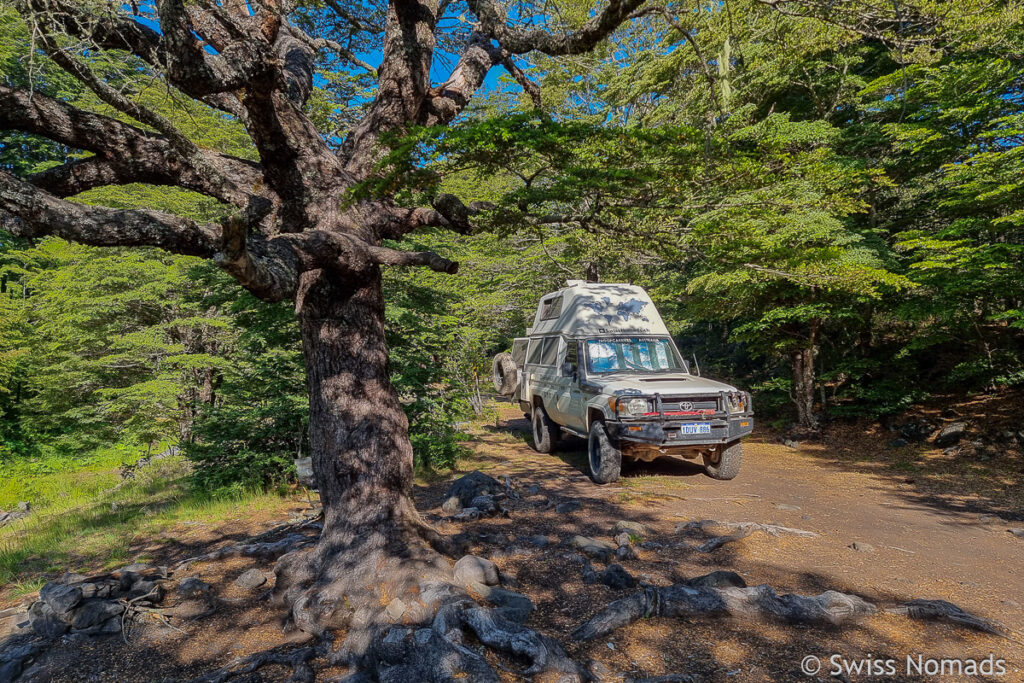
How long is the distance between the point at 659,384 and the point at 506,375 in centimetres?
574

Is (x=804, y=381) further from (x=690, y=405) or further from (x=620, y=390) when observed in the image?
(x=620, y=390)

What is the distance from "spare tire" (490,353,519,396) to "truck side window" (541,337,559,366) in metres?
2.18

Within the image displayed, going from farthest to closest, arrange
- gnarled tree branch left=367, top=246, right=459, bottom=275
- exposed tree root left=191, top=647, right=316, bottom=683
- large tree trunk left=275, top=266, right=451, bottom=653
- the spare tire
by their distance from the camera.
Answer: the spare tire → gnarled tree branch left=367, top=246, right=459, bottom=275 → large tree trunk left=275, top=266, right=451, bottom=653 → exposed tree root left=191, top=647, right=316, bottom=683

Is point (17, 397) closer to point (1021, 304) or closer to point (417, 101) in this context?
point (417, 101)

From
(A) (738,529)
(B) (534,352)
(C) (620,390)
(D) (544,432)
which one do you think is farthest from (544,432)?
(A) (738,529)

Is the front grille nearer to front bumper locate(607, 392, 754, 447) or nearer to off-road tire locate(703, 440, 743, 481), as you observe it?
front bumper locate(607, 392, 754, 447)

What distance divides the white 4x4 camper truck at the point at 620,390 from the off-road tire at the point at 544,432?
0.8 inches

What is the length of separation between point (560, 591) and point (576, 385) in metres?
4.29

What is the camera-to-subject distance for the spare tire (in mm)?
11898

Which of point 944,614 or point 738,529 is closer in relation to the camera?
point 944,614

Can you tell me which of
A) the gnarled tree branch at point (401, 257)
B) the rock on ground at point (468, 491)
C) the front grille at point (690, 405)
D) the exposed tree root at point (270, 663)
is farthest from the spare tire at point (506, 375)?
the exposed tree root at point (270, 663)

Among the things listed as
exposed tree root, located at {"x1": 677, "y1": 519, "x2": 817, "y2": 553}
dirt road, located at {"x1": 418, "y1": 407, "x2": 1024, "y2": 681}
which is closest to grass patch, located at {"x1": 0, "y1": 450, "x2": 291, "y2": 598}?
dirt road, located at {"x1": 418, "y1": 407, "x2": 1024, "y2": 681}

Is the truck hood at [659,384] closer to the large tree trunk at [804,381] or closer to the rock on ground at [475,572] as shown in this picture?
the rock on ground at [475,572]

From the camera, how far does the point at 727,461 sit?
7094 millimetres
